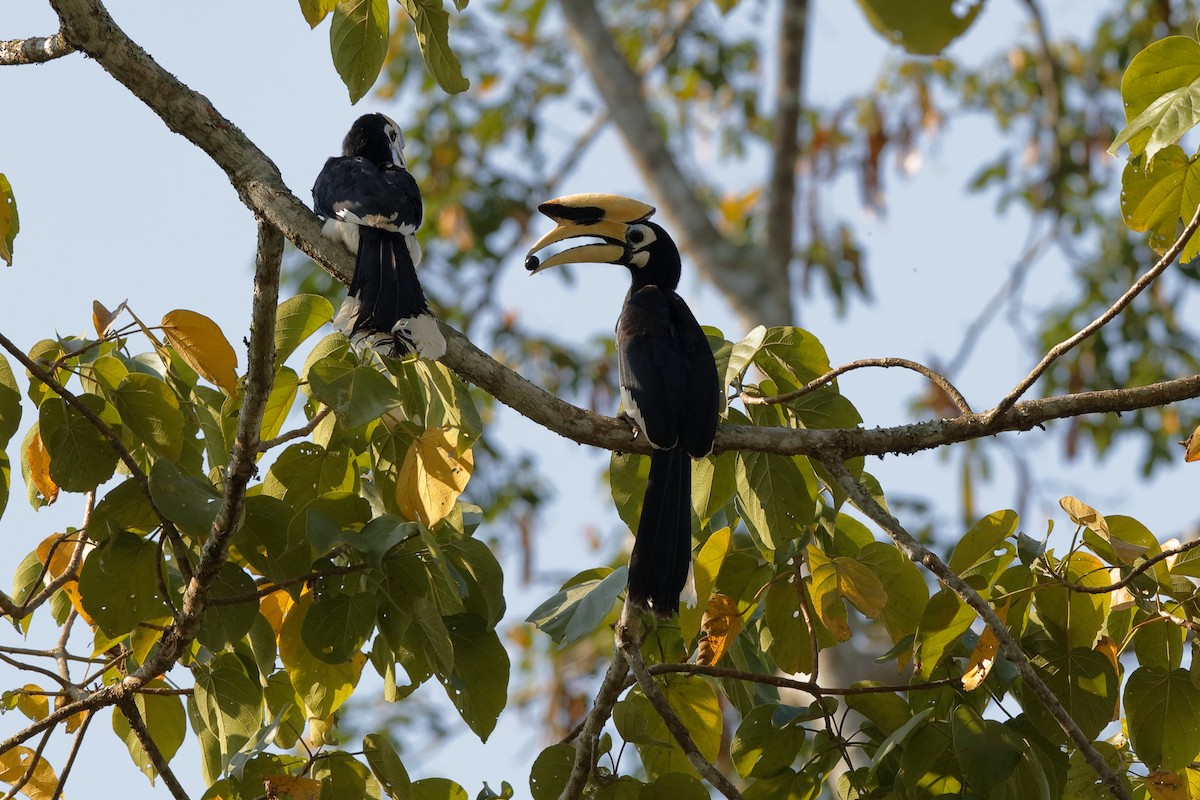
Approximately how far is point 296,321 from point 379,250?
0.50m

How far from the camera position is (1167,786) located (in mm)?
2475

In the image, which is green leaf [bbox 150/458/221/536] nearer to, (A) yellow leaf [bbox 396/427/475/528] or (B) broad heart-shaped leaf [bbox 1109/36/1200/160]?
(A) yellow leaf [bbox 396/427/475/528]

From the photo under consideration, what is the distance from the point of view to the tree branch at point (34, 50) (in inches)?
113

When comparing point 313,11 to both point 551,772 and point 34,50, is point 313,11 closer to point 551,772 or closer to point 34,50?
point 34,50

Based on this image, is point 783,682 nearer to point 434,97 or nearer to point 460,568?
point 460,568

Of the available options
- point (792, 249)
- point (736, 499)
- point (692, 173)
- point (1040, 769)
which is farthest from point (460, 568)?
point (692, 173)

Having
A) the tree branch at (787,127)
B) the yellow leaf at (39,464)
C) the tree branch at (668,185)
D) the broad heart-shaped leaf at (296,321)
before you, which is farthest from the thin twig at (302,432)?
the tree branch at (787,127)

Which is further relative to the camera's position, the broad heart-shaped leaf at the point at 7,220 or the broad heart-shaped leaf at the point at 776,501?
the broad heart-shaped leaf at the point at 776,501

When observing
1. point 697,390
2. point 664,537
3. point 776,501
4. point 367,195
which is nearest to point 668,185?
point 367,195

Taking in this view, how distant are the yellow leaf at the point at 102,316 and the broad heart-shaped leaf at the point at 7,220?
0.65 ft

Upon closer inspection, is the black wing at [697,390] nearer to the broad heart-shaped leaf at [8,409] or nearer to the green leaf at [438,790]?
the green leaf at [438,790]

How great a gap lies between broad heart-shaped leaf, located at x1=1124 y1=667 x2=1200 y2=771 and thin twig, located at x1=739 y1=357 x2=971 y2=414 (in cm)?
70

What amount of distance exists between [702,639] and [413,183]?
2.03 metres

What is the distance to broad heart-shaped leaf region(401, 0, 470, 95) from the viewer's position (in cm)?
258
